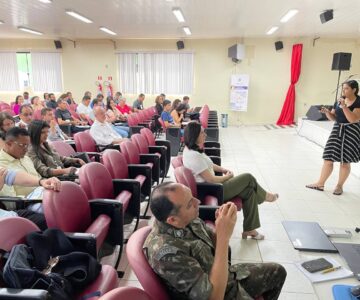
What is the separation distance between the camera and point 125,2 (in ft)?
17.7

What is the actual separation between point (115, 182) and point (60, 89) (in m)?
9.13

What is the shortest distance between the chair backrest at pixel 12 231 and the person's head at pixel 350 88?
3.48 metres

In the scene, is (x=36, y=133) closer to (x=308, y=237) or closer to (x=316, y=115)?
(x=308, y=237)

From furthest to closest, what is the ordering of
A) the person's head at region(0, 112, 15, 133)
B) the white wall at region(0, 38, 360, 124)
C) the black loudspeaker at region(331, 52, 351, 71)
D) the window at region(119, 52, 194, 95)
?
the window at region(119, 52, 194, 95) → the white wall at region(0, 38, 360, 124) → the black loudspeaker at region(331, 52, 351, 71) → the person's head at region(0, 112, 15, 133)

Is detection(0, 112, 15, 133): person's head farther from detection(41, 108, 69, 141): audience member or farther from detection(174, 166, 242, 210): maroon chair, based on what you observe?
detection(174, 166, 242, 210): maroon chair

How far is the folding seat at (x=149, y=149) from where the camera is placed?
3.82 m

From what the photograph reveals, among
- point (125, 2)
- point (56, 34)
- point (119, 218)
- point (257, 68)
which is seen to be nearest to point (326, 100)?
point (257, 68)

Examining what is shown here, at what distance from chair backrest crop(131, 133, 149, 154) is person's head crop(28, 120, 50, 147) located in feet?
3.97

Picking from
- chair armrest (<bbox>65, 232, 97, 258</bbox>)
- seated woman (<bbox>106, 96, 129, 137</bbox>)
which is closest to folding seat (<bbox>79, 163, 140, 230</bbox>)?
chair armrest (<bbox>65, 232, 97, 258</bbox>)

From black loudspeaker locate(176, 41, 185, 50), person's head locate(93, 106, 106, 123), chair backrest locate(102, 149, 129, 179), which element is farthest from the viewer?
black loudspeaker locate(176, 41, 185, 50)

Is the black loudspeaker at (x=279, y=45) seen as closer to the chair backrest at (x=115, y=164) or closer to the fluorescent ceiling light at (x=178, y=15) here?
the fluorescent ceiling light at (x=178, y=15)

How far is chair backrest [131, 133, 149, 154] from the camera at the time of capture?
3.79m

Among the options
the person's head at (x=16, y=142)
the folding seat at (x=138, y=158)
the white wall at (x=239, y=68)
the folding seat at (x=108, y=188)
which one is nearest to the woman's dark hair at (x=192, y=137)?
the folding seat at (x=108, y=188)

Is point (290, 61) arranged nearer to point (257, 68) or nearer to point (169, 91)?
point (257, 68)
